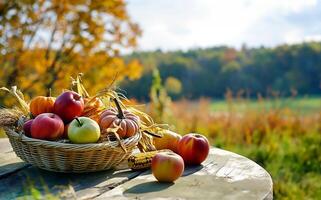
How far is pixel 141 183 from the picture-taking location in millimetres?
1966

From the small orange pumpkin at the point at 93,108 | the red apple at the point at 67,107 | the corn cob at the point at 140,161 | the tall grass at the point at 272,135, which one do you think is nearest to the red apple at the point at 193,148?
the corn cob at the point at 140,161

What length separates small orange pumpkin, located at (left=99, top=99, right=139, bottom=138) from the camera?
2.04 metres

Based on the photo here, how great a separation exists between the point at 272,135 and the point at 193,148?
12.5 ft

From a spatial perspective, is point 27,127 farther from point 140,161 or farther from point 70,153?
point 140,161

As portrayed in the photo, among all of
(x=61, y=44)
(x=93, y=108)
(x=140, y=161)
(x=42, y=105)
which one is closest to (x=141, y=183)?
(x=140, y=161)

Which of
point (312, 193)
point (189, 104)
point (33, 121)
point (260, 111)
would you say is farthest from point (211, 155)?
point (189, 104)

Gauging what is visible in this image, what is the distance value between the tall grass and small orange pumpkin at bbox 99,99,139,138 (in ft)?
8.12

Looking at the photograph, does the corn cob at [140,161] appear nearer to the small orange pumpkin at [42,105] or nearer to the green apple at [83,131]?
the green apple at [83,131]

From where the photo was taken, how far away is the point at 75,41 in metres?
5.59

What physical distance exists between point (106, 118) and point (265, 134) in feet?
14.5

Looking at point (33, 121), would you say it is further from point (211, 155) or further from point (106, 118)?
A: point (211, 155)

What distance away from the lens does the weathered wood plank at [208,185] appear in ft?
5.93

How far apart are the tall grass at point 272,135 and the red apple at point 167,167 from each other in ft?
8.10

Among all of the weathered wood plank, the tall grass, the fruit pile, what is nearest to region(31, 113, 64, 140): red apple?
the fruit pile
